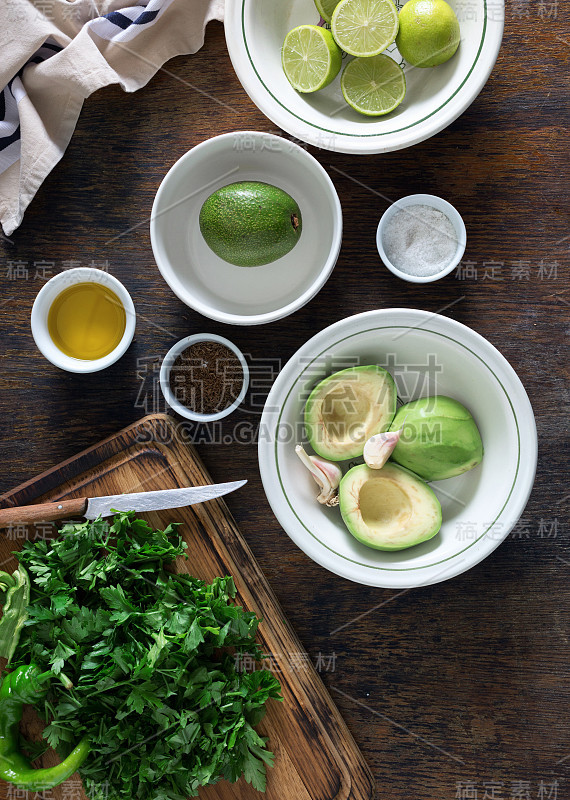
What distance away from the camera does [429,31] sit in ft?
A: 2.90

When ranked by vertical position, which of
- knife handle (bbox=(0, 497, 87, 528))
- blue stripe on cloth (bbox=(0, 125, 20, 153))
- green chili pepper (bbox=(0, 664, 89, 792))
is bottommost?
green chili pepper (bbox=(0, 664, 89, 792))

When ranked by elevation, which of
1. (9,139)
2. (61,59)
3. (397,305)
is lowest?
(397,305)

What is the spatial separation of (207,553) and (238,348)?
34 cm

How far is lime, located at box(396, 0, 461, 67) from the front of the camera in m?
0.89

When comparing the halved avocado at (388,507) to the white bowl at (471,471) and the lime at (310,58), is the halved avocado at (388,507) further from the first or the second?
the lime at (310,58)

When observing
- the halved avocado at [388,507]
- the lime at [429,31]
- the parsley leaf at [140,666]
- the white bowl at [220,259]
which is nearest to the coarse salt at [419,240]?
the white bowl at [220,259]

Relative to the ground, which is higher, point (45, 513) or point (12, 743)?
point (45, 513)

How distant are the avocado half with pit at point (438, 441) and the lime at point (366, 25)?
0.53 m

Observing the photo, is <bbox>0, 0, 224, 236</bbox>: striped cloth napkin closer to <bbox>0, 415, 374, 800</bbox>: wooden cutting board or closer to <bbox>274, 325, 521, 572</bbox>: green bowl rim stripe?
<bbox>0, 415, 374, 800</bbox>: wooden cutting board

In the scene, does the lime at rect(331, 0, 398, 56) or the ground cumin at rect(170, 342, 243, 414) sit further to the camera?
the ground cumin at rect(170, 342, 243, 414)

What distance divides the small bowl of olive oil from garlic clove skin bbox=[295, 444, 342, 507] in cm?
34

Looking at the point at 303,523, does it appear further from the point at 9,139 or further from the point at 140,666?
the point at 9,139

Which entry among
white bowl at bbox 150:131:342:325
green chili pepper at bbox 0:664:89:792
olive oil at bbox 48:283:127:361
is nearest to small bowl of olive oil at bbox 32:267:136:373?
olive oil at bbox 48:283:127:361

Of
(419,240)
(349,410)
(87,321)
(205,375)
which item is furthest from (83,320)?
(419,240)
